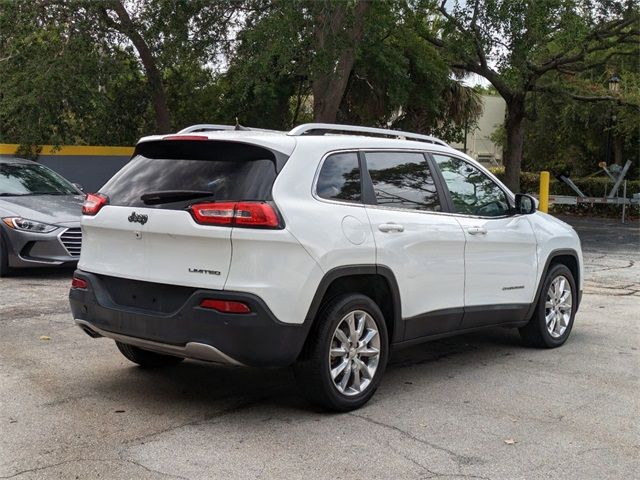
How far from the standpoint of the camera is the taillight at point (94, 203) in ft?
17.2

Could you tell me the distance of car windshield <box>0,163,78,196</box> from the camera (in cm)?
1099

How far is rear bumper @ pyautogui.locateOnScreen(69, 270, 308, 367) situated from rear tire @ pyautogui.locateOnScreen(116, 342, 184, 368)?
784 millimetres

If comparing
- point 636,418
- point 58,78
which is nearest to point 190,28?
point 58,78

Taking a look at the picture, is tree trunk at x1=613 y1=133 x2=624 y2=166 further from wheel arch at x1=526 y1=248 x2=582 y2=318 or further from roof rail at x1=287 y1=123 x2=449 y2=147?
roof rail at x1=287 y1=123 x2=449 y2=147

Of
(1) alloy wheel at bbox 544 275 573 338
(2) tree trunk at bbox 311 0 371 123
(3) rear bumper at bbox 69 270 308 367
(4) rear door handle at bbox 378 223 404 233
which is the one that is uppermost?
(2) tree trunk at bbox 311 0 371 123

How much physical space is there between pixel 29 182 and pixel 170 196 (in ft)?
23.8

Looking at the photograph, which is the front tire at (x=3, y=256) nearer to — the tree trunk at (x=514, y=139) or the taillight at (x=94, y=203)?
the taillight at (x=94, y=203)

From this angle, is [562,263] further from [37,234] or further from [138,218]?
[37,234]

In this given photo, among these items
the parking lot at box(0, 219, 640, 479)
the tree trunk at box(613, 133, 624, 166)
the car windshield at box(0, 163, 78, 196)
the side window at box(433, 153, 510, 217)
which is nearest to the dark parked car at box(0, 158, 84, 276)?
the car windshield at box(0, 163, 78, 196)

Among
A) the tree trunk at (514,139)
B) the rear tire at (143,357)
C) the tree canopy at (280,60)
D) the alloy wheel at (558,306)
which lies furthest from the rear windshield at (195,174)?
the tree trunk at (514,139)

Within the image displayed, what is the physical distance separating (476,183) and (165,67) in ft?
39.3

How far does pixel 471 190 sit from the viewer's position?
6297mm

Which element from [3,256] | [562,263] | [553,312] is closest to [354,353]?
[553,312]

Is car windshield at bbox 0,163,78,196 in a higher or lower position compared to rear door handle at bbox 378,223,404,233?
higher
